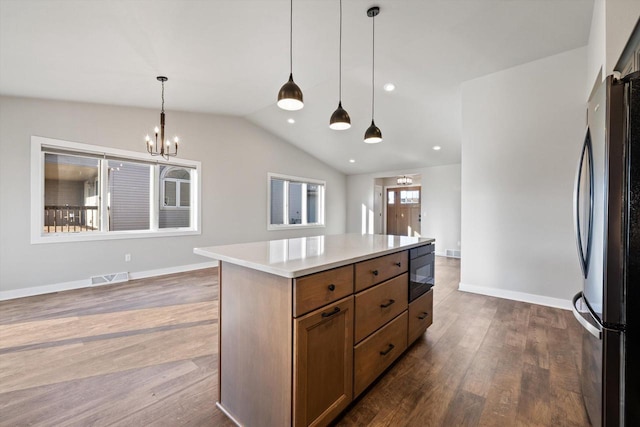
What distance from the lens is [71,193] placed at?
4082 mm

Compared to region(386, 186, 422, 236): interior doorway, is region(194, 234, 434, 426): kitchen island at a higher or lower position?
lower

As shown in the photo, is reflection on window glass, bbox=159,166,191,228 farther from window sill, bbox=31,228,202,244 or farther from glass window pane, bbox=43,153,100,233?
glass window pane, bbox=43,153,100,233

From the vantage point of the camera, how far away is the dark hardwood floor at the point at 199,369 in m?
1.56

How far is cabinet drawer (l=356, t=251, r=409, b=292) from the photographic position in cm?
159

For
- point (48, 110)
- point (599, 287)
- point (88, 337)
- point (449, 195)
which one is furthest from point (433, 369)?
point (449, 195)

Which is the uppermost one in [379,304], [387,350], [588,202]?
[588,202]

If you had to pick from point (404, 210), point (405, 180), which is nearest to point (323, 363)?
point (405, 180)

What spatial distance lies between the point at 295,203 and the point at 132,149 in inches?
159

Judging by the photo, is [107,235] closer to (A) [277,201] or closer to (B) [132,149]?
(B) [132,149]

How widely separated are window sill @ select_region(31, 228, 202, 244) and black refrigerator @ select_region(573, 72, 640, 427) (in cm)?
541

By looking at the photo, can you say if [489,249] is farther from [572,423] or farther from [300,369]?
[300,369]

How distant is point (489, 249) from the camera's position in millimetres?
3760

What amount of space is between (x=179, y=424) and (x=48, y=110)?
4425mm

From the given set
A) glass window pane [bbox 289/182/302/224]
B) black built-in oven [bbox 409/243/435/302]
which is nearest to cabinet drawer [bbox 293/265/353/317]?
black built-in oven [bbox 409/243/435/302]
